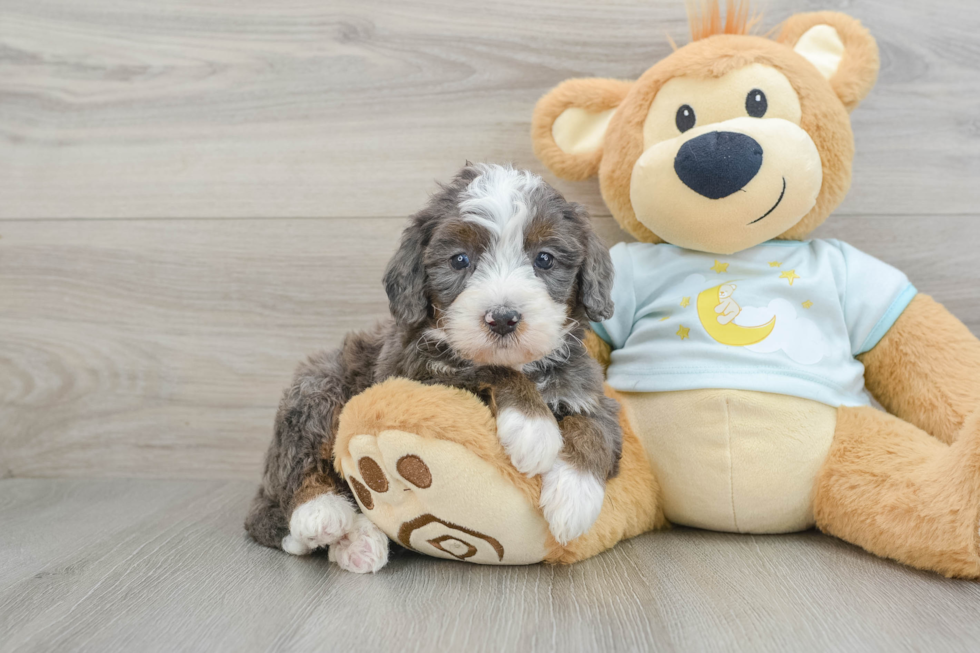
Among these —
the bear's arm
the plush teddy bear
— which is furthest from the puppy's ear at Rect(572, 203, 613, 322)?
the bear's arm

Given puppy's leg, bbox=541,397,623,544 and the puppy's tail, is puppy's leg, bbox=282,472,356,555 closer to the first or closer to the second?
the puppy's tail

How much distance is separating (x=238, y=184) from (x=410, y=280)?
997mm

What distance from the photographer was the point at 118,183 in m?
2.13

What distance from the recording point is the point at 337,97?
2.06 metres

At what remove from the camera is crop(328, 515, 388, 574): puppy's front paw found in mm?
1420

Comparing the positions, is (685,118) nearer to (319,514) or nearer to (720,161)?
(720,161)

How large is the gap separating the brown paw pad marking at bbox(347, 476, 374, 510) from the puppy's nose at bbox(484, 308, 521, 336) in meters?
0.43

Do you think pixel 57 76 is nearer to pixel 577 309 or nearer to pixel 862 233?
pixel 577 309

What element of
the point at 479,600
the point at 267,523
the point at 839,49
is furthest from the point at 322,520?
the point at 839,49

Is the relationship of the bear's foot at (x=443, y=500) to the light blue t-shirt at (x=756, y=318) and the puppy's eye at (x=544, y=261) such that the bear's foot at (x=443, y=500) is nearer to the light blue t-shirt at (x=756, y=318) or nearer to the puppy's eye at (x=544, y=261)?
the puppy's eye at (x=544, y=261)

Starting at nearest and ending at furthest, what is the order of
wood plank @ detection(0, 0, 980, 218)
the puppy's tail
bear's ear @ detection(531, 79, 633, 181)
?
the puppy's tail
bear's ear @ detection(531, 79, 633, 181)
wood plank @ detection(0, 0, 980, 218)

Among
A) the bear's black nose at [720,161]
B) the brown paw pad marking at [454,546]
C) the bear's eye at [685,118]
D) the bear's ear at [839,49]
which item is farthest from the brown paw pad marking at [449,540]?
the bear's ear at [839,49]

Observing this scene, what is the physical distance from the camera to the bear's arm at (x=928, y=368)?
156 centimetres

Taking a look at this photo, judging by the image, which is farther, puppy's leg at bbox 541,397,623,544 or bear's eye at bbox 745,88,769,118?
bear's eye at bbox 745,88,769,118
